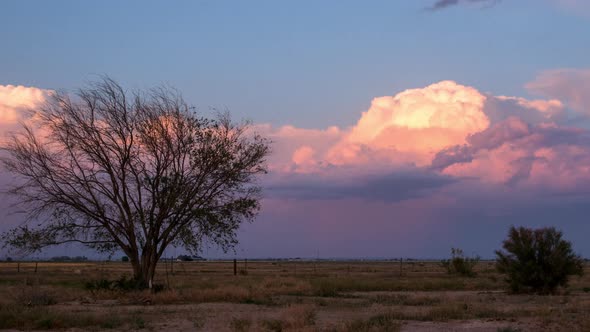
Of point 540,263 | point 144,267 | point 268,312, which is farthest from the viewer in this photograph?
point 540,263

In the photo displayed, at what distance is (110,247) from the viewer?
33719 millimetres

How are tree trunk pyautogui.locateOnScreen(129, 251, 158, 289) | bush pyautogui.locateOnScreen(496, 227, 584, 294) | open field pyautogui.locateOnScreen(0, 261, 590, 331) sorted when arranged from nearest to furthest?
open field pyautogui.locateOnScreen(0, 261, 590, 331) → tree trunk pyautogui.locateOnScreen(129, 251, 158, 289) → bush pyautogui.locateOnScreen(496, 227, 584, 294)

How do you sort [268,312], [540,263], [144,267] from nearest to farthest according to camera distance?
[268,312] → [144,267] → [540,263]

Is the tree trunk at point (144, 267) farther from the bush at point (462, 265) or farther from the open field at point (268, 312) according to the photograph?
the bush at point (462, 265)

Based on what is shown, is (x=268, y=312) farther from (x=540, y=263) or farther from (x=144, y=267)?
(x=540, y=263)

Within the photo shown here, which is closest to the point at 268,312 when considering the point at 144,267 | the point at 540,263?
the point at 144,267

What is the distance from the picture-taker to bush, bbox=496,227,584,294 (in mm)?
36844

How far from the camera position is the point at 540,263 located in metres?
37.1

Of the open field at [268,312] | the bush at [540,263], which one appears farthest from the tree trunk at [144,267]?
the bush at [540,263]

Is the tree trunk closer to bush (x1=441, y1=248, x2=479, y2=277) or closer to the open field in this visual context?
the open field

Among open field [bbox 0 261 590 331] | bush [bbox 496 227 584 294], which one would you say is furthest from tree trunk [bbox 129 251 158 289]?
bush [bbox 496 227 584 294]

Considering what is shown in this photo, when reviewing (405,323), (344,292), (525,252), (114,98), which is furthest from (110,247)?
(525,252)

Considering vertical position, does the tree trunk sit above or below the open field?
above

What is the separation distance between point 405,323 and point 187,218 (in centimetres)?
1496
